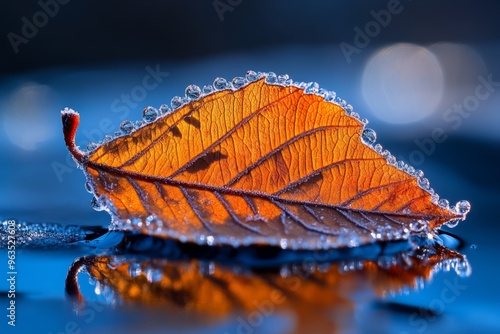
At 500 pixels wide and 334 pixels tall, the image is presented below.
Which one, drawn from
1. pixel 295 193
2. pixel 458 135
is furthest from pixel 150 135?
pixel 458 135

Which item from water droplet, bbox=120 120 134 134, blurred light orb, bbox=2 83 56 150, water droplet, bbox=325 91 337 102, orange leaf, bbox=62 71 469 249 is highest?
blurred light orb, bbox=2 83 56 150

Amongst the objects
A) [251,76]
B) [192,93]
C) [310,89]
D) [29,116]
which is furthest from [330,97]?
[29,116]

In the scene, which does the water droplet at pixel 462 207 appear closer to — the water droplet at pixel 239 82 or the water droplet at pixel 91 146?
the water droplet at pixel 239 82

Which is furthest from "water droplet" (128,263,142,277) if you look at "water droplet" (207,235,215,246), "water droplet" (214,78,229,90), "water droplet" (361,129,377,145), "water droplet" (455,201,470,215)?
"water droplet" (455,201,470,215)

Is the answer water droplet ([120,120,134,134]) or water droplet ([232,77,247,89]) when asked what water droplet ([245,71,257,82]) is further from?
water droplet ([120,120,134,134])

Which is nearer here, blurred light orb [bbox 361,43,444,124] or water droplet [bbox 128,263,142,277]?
water droplet [bbox 128,263,142,277]

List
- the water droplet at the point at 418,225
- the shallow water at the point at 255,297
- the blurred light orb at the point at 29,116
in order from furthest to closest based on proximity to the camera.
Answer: the blurred light orb at the point at 29,116, the water droplet at the point at 418,225, the shallow water at the point at 255,297

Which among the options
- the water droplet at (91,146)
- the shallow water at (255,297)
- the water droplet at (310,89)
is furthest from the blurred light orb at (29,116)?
the water droplet at (310,89)
